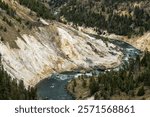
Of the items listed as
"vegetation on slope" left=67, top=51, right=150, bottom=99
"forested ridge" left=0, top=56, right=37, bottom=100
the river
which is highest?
"forested ridge" left=0, top=56, right=37, bottom=100

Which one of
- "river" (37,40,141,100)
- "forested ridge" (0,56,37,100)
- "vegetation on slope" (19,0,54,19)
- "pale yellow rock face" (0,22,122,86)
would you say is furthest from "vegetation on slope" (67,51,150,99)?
"vegetation on slope" (19,0,54,19)

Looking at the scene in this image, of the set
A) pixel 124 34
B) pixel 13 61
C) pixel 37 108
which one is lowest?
pixel 124 34

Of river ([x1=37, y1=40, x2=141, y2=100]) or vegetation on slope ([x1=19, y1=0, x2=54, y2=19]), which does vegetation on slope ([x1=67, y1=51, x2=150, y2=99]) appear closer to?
river ([x1=37, y1=40, x2=141, y2=100])

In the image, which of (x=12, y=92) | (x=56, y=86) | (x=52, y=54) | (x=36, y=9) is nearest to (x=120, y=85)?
(x=56, y=86)

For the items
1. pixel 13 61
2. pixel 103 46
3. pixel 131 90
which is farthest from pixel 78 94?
pixel 103 46

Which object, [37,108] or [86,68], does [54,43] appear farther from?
[37,108]

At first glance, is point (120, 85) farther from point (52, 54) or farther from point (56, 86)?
point (52, 54)

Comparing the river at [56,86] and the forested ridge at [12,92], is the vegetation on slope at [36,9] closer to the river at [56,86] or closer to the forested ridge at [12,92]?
the river at [56,86]
